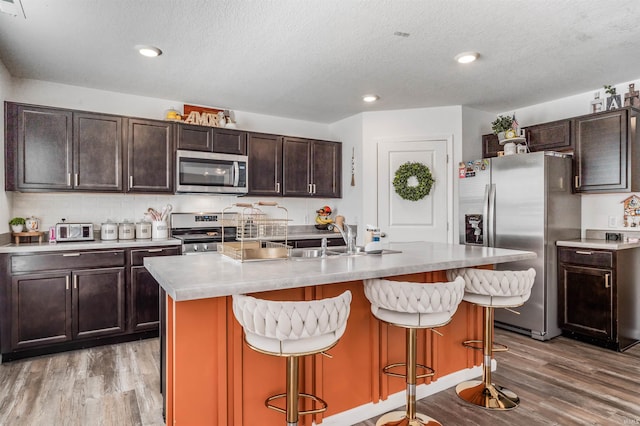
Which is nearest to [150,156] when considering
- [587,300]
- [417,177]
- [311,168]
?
[311,168]

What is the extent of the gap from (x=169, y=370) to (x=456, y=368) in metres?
1.94

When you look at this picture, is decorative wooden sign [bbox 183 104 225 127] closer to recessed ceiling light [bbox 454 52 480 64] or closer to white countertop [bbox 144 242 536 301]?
white countertop [bbox 144 242 536 301]


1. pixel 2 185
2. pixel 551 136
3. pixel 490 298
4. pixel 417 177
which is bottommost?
pixel 490 298

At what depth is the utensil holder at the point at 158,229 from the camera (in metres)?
3.79

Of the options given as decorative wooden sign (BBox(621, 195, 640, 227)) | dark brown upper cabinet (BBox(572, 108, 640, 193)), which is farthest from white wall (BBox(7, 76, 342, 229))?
decorative wooden sign (BBox(621, 195, 640, 227))

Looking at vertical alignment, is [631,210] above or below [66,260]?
above

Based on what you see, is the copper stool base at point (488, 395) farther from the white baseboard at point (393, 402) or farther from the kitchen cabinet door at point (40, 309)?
the kitchen cabinet door at point (40, 309)

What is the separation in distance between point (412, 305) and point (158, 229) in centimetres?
289

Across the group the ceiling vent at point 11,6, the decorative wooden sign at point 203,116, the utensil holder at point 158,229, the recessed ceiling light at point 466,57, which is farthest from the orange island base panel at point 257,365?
the decorative wooden sign at point 203,116

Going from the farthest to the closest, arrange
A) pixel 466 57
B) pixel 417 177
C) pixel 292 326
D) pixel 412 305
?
pixel 417 177
pixel 466 57
pixel 412 305
pixel 292 326

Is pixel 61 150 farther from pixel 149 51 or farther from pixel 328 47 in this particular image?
pixel 328 47

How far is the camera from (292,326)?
147 cm

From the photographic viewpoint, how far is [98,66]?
3.20 m

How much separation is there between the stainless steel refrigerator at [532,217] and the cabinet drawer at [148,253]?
3.17 meters
